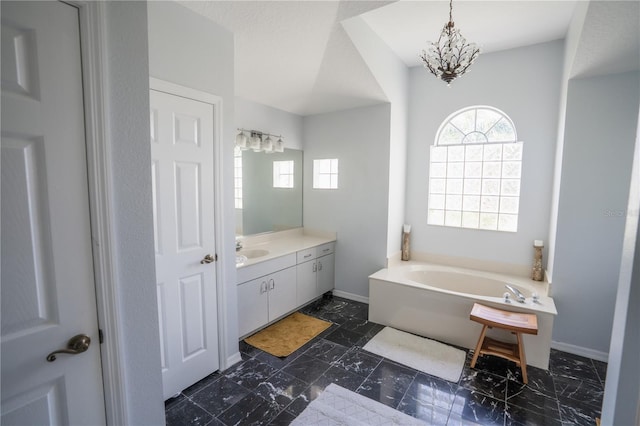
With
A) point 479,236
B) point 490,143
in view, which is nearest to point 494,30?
point 490,143

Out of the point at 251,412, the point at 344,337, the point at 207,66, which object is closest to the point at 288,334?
the point at 344,337

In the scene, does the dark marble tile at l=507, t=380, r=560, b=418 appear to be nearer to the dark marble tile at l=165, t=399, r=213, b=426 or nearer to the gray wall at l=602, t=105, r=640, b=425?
the gray wall at l=602, t=105, r=640, b=425

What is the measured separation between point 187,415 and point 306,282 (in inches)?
72.0

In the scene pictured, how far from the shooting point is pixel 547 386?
2246 millimetres

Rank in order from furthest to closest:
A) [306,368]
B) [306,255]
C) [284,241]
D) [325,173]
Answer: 1. [325,173]
2. [284,241]
3. [306,255]
4. [306,368]

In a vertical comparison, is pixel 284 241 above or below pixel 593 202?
below

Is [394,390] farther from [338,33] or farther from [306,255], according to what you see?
[338,33]

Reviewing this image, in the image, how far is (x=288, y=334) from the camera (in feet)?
9.75

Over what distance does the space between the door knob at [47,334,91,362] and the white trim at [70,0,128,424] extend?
6 cm

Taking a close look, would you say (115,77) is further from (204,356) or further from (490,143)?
(490,143)

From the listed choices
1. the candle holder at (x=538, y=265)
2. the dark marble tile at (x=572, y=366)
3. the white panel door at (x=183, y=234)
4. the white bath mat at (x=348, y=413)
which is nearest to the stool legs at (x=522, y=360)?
the dark marble tile at (x=572, y=366)

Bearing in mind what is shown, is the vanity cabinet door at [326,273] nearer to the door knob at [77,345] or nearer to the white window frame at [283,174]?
the white window frame at [283,174]

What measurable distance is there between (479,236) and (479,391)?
1.84m

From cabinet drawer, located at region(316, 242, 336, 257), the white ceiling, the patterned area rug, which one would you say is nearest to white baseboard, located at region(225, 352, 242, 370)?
the patterned area rug
